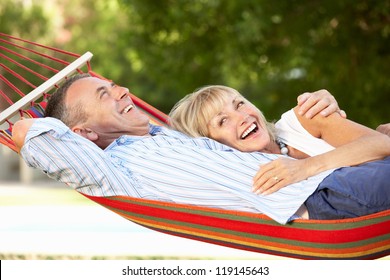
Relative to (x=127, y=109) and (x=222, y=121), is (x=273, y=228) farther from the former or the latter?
(x=127, y=109)

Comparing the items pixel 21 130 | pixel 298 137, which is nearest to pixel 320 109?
pixel 298 137

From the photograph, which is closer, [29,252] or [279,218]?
[279,218]

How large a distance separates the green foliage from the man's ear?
15.1ft

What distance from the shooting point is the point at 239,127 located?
2.94 meters

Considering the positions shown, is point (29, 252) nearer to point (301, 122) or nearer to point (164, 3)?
point (164, 3)

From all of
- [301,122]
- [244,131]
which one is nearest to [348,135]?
[301,122]

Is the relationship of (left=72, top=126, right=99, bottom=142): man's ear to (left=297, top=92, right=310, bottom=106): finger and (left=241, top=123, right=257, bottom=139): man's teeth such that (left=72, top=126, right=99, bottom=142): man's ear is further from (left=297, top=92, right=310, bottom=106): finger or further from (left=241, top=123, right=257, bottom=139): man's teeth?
(left=297, top=92, right=310, bottom=106): finger

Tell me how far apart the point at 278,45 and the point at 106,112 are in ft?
18.3

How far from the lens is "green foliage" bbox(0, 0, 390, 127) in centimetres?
812

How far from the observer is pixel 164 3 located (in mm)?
8414

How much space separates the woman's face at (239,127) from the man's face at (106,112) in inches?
13.2

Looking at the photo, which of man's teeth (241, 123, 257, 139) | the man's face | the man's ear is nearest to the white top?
man's teeth (241, 123, 257, 139)

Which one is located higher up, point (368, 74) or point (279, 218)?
point (368, 74)

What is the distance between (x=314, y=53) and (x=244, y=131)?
18.8 ft
